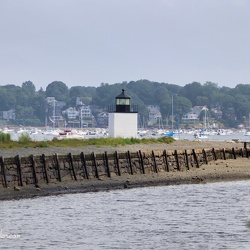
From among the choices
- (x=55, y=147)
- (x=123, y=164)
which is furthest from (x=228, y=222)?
(x=55, y=147)

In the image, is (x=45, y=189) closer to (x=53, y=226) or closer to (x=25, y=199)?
(x=25, y=199)

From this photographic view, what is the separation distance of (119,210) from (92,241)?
928cm

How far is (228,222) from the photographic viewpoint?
44156 millimetres

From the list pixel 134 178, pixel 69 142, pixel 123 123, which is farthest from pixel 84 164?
pixel 123 123

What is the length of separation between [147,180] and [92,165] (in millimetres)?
4280

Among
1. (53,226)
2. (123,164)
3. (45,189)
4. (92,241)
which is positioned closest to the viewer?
(92,241)

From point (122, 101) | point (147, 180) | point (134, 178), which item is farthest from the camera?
point (122, 101)

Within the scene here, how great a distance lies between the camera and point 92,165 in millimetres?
57344

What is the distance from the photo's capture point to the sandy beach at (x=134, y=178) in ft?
170

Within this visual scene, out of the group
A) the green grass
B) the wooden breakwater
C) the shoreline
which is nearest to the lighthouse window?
the green grass

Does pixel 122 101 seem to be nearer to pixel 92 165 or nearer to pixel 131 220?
pixel 92 165

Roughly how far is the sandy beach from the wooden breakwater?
1.54 feet

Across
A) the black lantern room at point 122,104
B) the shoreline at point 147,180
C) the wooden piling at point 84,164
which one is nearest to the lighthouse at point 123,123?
the black lantern room at point 122,104

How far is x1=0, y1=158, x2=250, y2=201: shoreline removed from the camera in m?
51.4
